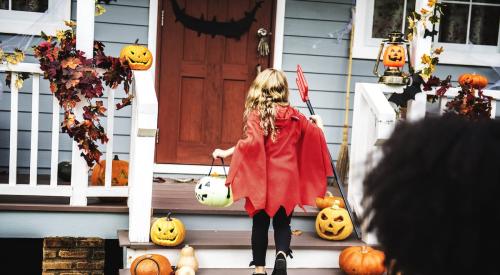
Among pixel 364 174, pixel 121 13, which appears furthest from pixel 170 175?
pixel 364 174

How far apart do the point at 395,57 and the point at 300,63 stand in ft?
3.99

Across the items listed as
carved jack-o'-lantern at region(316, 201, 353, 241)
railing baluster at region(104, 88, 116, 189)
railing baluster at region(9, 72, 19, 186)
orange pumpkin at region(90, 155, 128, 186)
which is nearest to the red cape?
carved jack-o'-lantern at region(316, 201, 353, 241)

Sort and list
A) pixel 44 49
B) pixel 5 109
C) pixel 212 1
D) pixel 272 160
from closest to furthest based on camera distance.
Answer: pixel 272 160
pixel 44 49
pixel 5 109
pixel 212 1

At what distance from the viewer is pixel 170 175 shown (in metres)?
6.39

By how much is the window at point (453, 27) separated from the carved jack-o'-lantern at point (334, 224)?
2222 mm

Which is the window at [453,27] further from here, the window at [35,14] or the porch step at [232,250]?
the window at [35,14]

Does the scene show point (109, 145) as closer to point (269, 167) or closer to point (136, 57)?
point (136, 57)

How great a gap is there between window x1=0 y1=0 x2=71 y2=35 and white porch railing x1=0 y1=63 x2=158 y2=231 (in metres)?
1.30

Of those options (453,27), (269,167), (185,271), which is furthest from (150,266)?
(453,27)

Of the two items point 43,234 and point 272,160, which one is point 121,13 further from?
point 272,160

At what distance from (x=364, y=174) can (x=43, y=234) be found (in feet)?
12.9

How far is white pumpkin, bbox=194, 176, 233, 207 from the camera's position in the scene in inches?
165

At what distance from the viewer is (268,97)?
409 centimetres

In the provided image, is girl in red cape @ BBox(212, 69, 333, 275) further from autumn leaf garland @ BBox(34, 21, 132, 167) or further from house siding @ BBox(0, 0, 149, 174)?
house siding @ BBox(0, 0, 149, 174)
